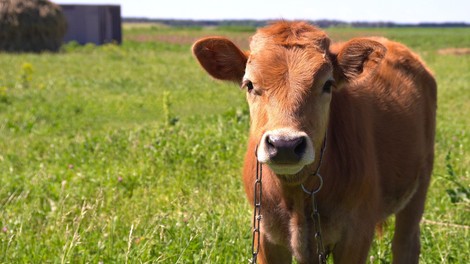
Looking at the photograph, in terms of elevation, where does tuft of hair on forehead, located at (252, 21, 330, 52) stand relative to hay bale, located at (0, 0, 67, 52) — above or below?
above

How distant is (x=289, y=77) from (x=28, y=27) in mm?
35013

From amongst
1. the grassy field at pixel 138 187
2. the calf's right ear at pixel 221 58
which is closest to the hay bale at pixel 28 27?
the grassy field at pixel 138 187

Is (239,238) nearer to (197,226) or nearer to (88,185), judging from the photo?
(197,226)

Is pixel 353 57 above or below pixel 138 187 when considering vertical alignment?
above

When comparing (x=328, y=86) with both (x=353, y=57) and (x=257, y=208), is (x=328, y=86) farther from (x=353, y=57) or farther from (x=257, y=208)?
(x=257, y=208)

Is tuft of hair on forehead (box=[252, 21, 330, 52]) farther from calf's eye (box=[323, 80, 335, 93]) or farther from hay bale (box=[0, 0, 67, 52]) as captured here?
hay bale (box=[0, 0, 67, 52])


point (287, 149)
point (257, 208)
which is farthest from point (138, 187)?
point (287, 149)

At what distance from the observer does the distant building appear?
49844mm

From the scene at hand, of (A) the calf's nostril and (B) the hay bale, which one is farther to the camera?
(B) the hay bale

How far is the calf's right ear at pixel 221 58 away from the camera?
14.1 feet

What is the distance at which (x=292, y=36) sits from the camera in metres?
4.18

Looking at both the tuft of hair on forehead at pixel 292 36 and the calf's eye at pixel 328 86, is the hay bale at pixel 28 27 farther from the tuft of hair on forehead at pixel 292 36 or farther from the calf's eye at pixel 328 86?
the calf's eye at pixel 328 86

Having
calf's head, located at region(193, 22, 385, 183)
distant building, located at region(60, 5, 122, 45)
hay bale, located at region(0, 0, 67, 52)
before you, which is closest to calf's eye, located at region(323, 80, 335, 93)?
calf's head, located at region(193, 22, 385, 183)

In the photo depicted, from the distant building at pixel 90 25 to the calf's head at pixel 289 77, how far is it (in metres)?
46.4
